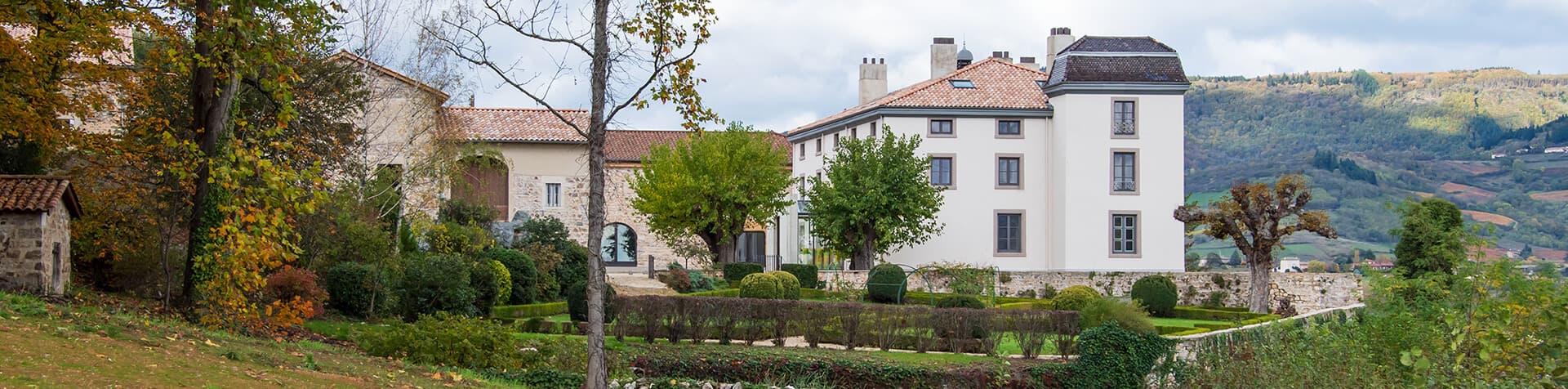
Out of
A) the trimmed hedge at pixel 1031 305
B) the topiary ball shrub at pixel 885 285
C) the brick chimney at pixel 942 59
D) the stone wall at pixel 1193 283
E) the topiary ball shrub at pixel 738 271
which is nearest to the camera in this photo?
the trimmed hedge at pixel 1031 305

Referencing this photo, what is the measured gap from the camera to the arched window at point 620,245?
45.3m

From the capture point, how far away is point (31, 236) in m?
17.2

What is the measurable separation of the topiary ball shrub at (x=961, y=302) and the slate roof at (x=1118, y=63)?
1127 centimetres

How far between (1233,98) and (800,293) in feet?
227

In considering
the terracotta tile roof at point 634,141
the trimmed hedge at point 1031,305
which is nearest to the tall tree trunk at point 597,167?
the trimmed hedge at point 1031,305

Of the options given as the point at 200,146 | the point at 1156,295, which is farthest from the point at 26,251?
the point at 1156,295

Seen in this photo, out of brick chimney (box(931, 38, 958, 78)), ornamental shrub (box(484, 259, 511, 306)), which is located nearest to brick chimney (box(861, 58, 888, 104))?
brick chimney (box(931, 38, 958, 78))

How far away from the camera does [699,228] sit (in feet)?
131

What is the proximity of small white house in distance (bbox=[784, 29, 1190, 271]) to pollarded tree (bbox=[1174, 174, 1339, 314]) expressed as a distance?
480 centimetres

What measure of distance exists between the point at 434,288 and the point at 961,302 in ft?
33.4

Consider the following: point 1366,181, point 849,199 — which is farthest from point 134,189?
point 1366,181

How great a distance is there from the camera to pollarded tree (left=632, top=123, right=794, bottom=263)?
3925 centimetres

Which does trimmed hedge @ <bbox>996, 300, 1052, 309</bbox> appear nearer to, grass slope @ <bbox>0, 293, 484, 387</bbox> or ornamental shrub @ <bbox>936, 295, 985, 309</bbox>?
ornamental shrub @ <bbox>936, 295, 985, 309</bbox>

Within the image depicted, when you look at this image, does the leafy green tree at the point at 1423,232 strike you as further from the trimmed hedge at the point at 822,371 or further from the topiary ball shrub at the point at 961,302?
the trimmed hedge at the point at 822,371
